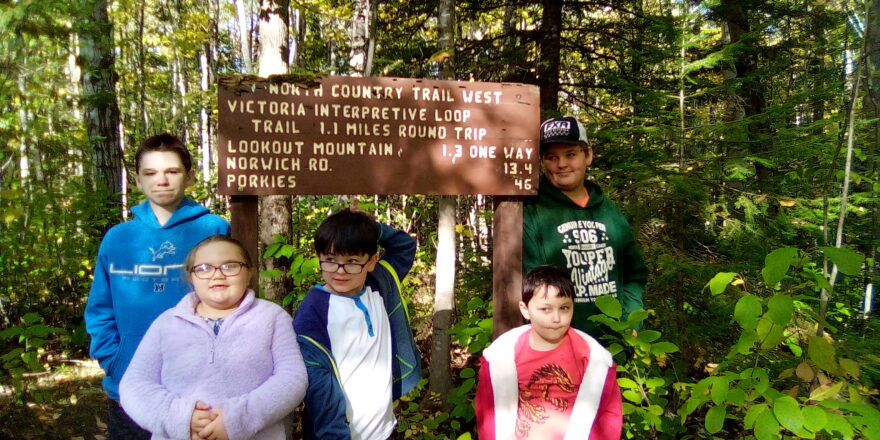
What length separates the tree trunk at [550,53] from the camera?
16.0 ft

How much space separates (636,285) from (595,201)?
1.82 ft

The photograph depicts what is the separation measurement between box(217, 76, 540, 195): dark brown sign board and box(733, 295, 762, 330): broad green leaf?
1.15 m

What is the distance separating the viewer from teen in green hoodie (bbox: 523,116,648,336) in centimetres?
241

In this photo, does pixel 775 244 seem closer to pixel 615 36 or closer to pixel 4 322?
pixel 615 36

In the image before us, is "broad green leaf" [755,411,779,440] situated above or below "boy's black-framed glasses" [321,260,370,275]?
below

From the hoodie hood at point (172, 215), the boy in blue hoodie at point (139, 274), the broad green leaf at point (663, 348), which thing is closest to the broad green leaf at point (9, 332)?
the boy in blue hoodie at point (139, 274)

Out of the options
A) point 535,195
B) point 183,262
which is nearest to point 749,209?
point 535,195

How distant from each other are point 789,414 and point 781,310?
1.17ft

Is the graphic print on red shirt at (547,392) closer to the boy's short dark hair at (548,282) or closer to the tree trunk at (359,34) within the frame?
the boy's short dark hair at (548,282)

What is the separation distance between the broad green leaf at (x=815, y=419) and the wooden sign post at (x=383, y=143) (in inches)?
53.7

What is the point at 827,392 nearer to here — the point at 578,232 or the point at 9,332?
the point at 578,232

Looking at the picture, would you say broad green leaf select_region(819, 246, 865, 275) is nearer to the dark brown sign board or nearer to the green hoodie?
the green hoodie

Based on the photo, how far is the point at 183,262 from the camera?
2.16m

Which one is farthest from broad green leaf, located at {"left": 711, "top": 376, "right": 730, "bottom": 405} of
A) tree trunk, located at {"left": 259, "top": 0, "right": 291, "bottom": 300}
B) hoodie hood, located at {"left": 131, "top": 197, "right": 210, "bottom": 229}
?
tree trunk, located at {"left": 259, "top": 0, "right": 291, "bottom": 300}
